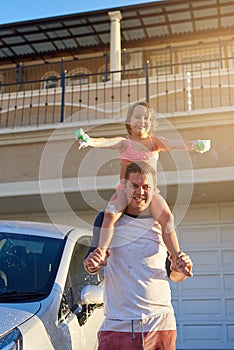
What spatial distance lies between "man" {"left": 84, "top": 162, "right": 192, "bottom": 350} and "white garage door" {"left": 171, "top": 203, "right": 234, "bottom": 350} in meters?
5.52

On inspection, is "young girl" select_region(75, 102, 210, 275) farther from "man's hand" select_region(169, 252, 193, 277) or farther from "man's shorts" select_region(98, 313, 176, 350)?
"man's shorts" select_region(98, 313, 176, 350)

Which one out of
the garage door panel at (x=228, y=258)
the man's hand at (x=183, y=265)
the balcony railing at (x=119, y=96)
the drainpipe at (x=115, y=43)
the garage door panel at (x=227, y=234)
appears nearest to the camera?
the man's hand at (x=183, y=265)

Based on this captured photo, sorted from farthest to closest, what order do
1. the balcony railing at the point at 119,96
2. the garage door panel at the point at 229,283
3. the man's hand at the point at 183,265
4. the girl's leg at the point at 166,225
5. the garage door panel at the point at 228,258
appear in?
the balcony railing at the point at 119,96, the garage door panel at the point at 228,258, the garage door panel at the point at 229,283, the girl's leg at the point at 166,225, the man's hand at the point at 183,265

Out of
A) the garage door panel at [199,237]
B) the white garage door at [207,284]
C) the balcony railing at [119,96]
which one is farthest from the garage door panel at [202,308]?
the balcony railing at [119,96]

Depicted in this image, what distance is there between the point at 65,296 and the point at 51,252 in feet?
1.33

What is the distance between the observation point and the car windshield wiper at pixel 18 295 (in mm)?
2544

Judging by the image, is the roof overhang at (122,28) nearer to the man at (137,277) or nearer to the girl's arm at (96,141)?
the girl's arm at (96,141)

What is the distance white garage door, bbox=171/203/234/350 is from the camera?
23.6 ft

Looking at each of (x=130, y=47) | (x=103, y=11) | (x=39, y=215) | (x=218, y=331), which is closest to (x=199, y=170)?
(x=218, y=331)

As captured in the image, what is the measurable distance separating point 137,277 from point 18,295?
0.89 metres

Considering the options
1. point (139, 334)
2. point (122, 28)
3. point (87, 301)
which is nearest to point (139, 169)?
point (139, 334)

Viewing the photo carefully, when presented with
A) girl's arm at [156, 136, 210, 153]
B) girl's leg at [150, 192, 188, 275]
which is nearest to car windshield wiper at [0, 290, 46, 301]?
girl's leg at [150, 192, 188, 275]

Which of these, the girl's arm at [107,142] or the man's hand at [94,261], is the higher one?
the girl's arm at [107,142]

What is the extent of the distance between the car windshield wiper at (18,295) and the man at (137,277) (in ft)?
2.01
